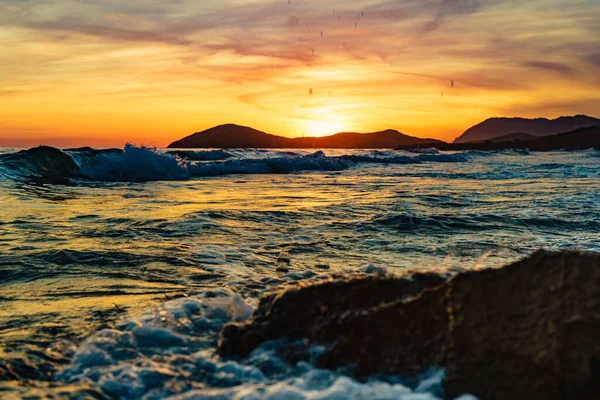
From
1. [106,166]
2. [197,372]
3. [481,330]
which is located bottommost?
[197,372]

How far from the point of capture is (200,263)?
17.8ft

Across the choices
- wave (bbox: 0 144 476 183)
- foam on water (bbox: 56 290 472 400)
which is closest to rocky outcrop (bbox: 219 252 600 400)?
foam on water (bbox: 56 290 472 400)

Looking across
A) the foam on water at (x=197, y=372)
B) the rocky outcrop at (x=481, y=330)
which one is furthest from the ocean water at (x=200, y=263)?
the rocky outcrop at (x=481, y=330)

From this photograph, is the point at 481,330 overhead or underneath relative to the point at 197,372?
overhead

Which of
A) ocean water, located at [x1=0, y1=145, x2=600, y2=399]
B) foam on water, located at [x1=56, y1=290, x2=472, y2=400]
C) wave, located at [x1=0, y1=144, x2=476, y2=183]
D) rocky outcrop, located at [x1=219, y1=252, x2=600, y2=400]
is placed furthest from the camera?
wave, located at [x1=0, y1=144, x2=476, y2=183]

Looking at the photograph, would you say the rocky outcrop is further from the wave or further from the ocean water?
the wave

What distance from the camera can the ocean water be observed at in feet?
8.80

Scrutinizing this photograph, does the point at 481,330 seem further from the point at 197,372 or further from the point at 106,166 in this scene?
the point at 106,166

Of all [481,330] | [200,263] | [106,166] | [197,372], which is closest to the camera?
[481,330]

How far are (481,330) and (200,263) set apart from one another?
3.62 m

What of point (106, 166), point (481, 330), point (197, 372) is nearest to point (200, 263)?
point (197, 372)

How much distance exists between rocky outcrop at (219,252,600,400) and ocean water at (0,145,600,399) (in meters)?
0.11

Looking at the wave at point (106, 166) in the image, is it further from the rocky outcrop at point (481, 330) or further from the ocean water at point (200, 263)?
the rocky outcrop at point (481, 330)

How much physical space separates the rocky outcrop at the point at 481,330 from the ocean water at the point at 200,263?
114 millimetres
